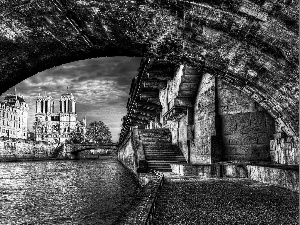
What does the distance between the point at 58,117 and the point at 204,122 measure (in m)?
148

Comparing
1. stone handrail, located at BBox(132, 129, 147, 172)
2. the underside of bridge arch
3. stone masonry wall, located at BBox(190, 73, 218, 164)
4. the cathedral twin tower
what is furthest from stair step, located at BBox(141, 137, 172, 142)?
the cathedral twin tower

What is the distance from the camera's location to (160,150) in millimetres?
16266

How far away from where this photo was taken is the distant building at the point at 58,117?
14725cm

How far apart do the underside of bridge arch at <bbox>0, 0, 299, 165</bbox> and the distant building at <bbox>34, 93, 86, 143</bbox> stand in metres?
141

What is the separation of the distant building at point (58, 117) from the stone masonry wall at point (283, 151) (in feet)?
452

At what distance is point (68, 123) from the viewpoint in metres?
152

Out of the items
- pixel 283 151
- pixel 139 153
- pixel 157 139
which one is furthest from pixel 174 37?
pixel 157 139

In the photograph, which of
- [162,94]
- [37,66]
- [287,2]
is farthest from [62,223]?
[162,94]

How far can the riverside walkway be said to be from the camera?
370 cm

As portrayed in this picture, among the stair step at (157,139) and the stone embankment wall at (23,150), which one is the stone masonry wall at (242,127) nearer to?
the stair step at (157,139)

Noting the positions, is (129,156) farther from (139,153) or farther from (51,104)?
(51,104)

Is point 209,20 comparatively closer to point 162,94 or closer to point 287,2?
point 287,2

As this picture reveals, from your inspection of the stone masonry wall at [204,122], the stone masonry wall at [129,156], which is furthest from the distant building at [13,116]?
the stone masonry wall at [204,122]

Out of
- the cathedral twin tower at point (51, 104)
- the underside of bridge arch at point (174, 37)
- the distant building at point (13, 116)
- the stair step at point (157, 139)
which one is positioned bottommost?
the stair step at point (157, 139)
